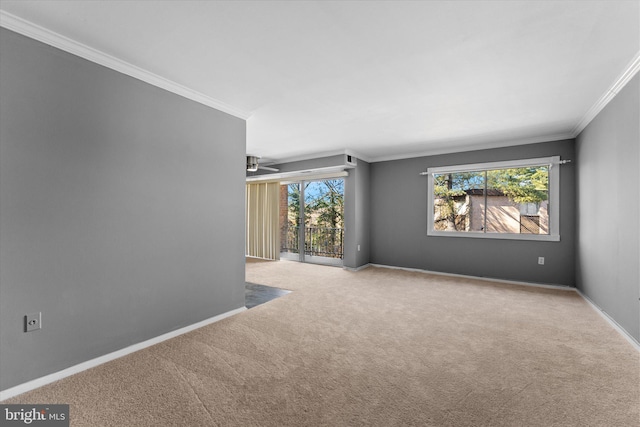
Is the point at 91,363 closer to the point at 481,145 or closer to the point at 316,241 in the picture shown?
the point at 316,241

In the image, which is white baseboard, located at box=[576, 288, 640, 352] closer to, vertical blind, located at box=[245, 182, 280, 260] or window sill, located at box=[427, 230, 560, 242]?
window sill, located at box=[427, 230, 560, 242]

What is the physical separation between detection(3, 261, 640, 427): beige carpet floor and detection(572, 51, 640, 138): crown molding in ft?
Result: 7.40

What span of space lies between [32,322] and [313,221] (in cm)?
494

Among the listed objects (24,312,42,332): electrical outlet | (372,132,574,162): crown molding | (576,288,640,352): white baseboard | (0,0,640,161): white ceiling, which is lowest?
(576,288,640,352): white baseboard

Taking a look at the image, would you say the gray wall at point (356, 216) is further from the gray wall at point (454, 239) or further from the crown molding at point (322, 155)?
the gray wall at point (454, 239)

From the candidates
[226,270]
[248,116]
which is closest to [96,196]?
[226,270]

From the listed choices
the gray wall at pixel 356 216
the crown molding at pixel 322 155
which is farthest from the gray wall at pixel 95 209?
the gray wall at pixel 356 216

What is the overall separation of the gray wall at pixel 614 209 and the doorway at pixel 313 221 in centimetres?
378

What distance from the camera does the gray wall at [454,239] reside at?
4.16 meters

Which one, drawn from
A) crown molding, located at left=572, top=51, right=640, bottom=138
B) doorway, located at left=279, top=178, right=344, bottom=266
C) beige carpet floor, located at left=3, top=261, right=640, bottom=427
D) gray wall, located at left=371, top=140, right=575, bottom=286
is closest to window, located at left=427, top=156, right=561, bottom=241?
gray wall, located at left=371, top=140, right=575, bottom=286

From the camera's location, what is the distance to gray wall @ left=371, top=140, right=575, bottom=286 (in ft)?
13.6

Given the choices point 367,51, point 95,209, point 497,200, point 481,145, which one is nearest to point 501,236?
point 497,200

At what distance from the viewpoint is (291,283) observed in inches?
178

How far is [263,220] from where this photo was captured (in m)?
6.85
